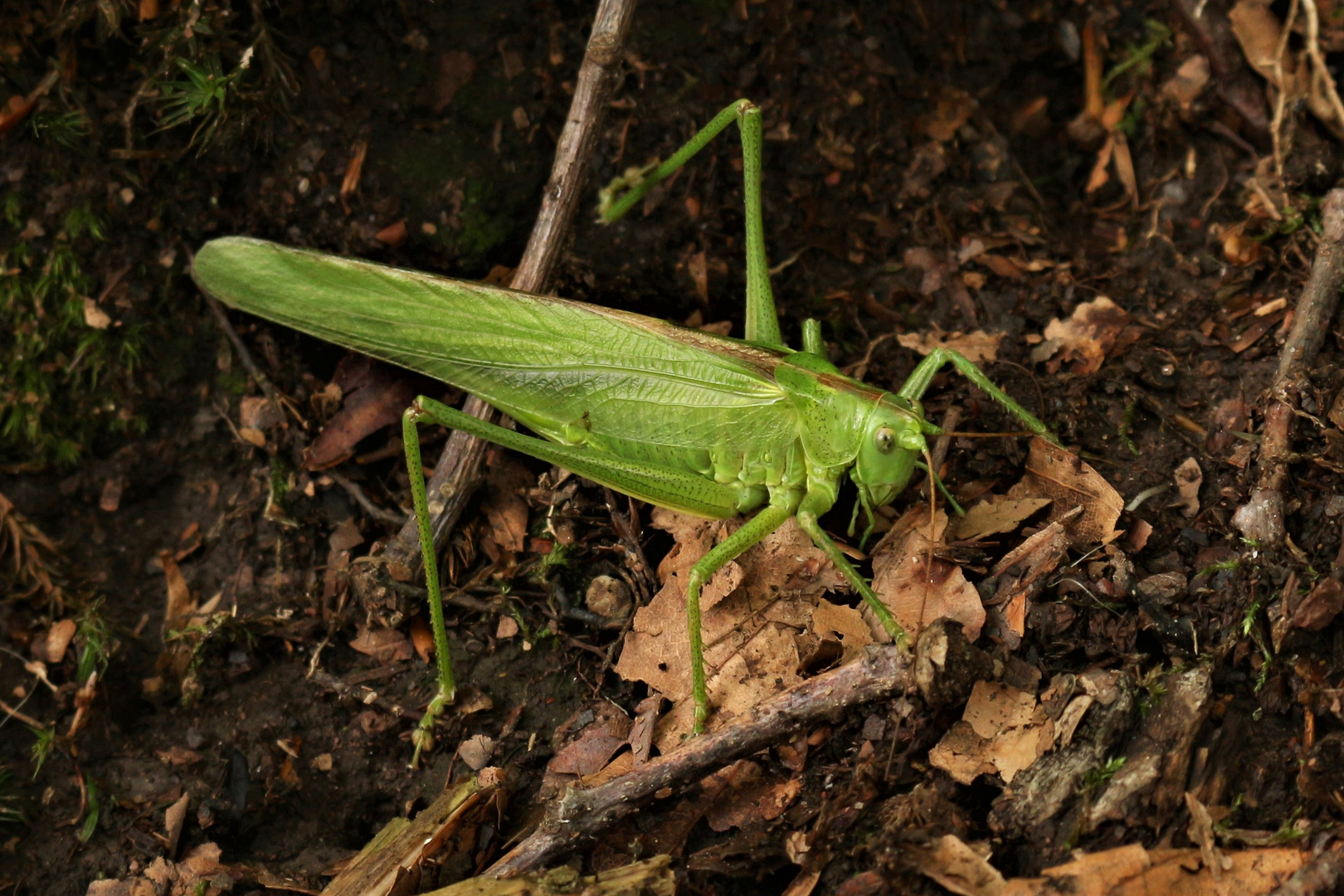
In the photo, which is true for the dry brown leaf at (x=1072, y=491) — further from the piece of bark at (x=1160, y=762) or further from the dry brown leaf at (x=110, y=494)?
the dry brown leaf at (x=110, y=494)

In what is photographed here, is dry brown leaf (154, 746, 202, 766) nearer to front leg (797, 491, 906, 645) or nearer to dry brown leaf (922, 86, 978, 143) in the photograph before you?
front leg (797, 491, 906, 645)

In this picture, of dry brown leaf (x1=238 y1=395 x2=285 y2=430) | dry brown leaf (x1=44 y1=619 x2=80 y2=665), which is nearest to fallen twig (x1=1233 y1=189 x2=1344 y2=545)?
dry brown leaf (x1=238 y1=395 x2=285 y2=430)

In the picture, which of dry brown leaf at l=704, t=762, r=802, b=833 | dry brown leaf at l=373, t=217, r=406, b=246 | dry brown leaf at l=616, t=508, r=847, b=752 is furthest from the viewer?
dry brown leaf at l=373, t=217, r=406, b=246

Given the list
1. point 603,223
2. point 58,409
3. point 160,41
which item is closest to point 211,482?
point 58,409

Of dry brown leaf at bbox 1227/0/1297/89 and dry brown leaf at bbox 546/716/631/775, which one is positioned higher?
dry brown leaf at bbox 1227/0/1297/89

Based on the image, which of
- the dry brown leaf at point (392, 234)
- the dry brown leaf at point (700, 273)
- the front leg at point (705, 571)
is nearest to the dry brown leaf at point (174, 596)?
the dry brown leaf at point (392, 234)

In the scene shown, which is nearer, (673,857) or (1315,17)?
(673,857)

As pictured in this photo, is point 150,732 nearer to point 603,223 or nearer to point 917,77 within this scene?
point 603,223
